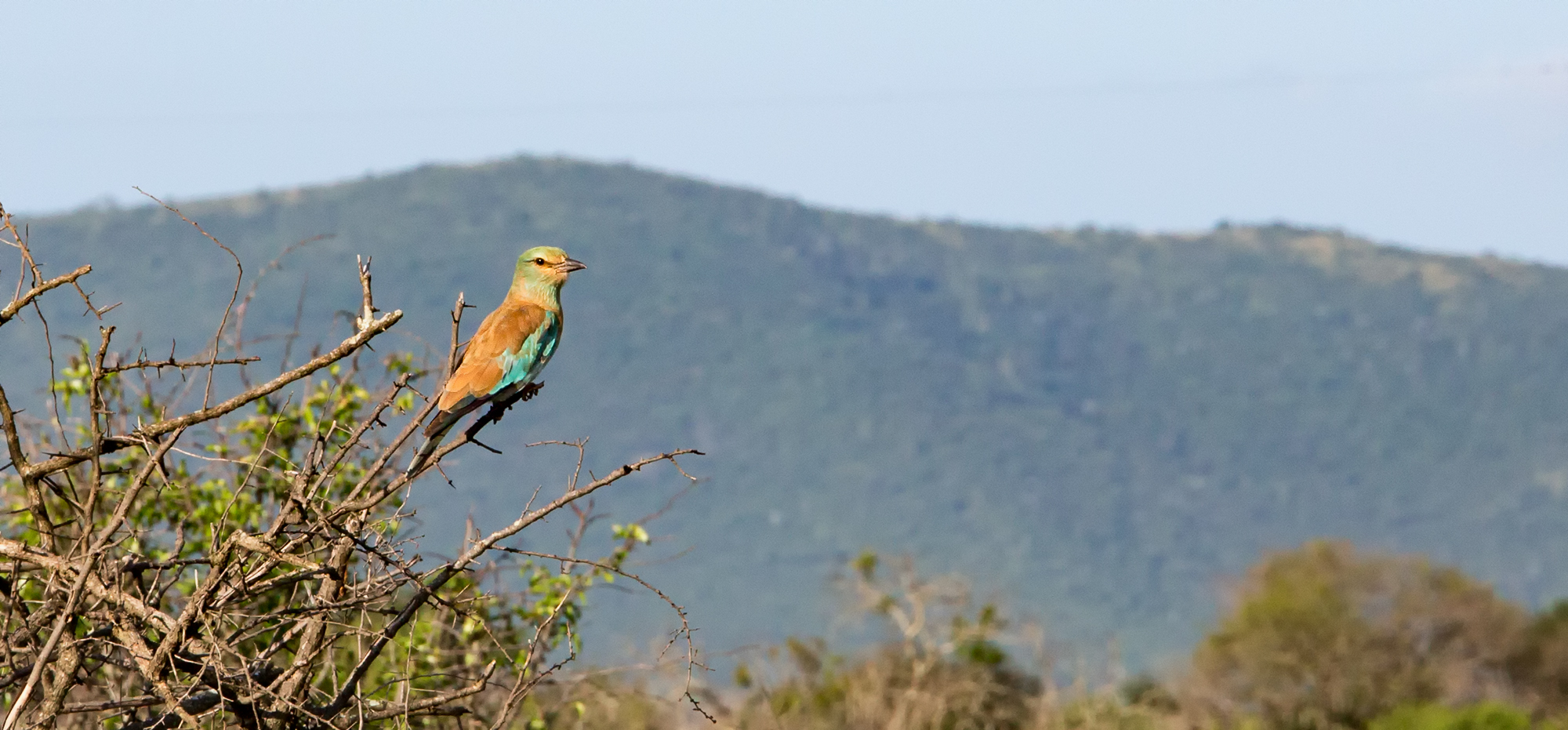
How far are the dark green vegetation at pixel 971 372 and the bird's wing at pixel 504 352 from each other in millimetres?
60668

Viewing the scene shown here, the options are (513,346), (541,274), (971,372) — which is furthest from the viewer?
(971,372)

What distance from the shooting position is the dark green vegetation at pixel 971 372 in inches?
2928

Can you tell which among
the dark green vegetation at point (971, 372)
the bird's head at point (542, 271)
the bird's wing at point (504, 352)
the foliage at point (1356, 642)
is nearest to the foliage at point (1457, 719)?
the foliage at point (1356, 642)

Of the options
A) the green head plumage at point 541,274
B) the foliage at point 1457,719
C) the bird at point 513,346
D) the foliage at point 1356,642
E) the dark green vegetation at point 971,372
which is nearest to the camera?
the bird at point 513,346

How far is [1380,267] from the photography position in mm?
92500

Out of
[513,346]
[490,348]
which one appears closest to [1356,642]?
[513,346]

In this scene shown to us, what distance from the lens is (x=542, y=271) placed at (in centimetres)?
638

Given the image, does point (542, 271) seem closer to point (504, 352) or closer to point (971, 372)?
point (504, 352)

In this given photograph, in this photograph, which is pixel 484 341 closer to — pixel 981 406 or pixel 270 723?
pixel 270 723

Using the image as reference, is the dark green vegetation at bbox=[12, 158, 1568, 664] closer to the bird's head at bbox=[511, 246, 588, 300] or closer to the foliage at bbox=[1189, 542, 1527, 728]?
the foliage at bbox=[1189, 542, 1527, 728]

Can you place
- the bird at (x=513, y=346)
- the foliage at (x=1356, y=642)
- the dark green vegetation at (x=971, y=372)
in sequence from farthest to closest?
the dark green vegetation at (x=971, y=372) < the foliage at (x=1356, y=642) < the bird at (x=513, y=346)

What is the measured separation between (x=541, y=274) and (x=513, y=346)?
28.7 inches

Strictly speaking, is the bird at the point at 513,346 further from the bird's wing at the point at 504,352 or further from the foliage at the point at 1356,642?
the foliage at the point at 1356,642

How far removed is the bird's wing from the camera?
5.04 m
